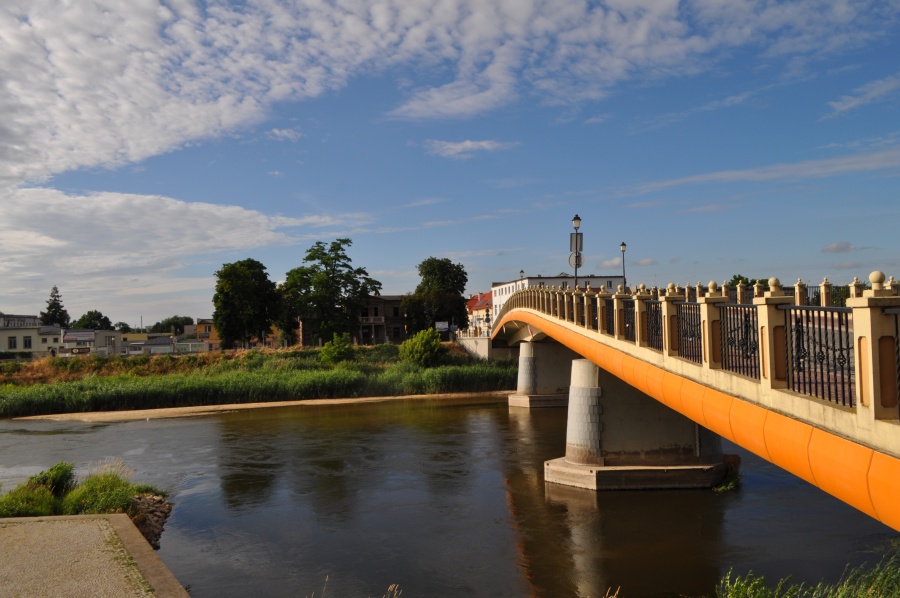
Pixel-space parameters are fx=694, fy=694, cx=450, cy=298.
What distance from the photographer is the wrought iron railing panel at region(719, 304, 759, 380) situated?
9648 mm

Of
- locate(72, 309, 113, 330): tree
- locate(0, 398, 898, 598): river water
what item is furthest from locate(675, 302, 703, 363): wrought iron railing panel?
locate(72, 309, 113, 330): tree

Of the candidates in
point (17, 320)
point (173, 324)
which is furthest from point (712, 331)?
point (173, 324)

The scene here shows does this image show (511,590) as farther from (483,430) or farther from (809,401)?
(483,430)

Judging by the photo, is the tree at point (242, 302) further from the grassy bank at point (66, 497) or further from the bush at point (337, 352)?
the grassy bank at point (66, 497)

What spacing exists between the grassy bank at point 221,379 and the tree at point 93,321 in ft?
264

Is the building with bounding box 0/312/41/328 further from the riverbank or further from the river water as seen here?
the river water

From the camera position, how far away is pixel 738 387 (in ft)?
31.5

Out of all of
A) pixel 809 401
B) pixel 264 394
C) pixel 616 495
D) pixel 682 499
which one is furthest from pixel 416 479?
pixel 264 394

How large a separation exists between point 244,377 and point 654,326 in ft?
151

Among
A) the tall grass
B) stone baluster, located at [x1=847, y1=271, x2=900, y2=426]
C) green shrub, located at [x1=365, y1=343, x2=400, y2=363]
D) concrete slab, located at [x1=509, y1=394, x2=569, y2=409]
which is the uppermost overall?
stone baluster, located at [x1=847, y1=271, x2=900, y2=426]

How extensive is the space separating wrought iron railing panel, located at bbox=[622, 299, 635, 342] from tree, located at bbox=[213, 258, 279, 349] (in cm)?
6044

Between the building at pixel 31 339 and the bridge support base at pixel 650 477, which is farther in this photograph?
the building at pixel 31 339

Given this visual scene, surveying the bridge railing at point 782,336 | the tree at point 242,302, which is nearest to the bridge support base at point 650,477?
the bridge railing at point 782,336

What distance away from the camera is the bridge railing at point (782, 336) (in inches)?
246
